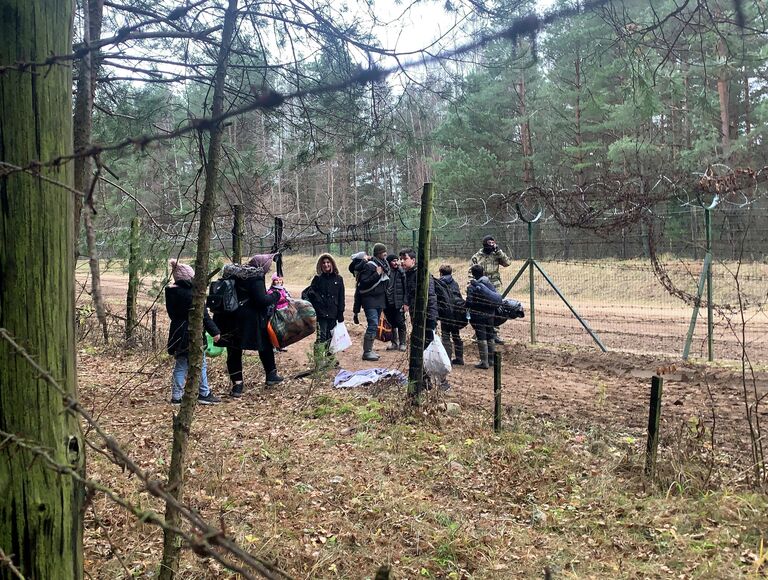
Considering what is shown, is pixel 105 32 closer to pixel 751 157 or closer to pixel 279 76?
pixel 279 76

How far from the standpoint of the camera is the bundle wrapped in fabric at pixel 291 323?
295 inches

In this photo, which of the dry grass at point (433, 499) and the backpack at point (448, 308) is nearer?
the dry grass at point (433, 499)

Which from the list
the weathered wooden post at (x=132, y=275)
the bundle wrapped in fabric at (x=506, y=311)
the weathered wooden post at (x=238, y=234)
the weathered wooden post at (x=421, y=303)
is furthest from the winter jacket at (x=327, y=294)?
the weathered wooden post at (x=132, y=275)

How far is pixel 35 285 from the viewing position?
5.43ft

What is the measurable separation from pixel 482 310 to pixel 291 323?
110 inches

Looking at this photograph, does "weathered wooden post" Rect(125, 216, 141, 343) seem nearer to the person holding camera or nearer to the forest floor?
the forest floor

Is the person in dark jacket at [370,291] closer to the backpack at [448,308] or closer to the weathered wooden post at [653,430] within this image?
the backpack at [448,308]

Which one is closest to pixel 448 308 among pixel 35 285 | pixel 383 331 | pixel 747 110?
pixel 383 331

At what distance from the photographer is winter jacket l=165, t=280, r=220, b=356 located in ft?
21.2

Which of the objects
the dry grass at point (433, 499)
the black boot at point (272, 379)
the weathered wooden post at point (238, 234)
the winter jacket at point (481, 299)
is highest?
the weathered wooden post at point (238, 234)

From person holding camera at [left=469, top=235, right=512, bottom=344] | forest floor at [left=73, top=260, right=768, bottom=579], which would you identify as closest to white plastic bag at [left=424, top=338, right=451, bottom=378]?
forest floor at [left=73, top=260, right=768, bottom=579]

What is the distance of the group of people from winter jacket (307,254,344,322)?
1 cm

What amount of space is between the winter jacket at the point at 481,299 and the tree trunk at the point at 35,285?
7.20 meters

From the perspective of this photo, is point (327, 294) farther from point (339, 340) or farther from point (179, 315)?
point (179, 315)
